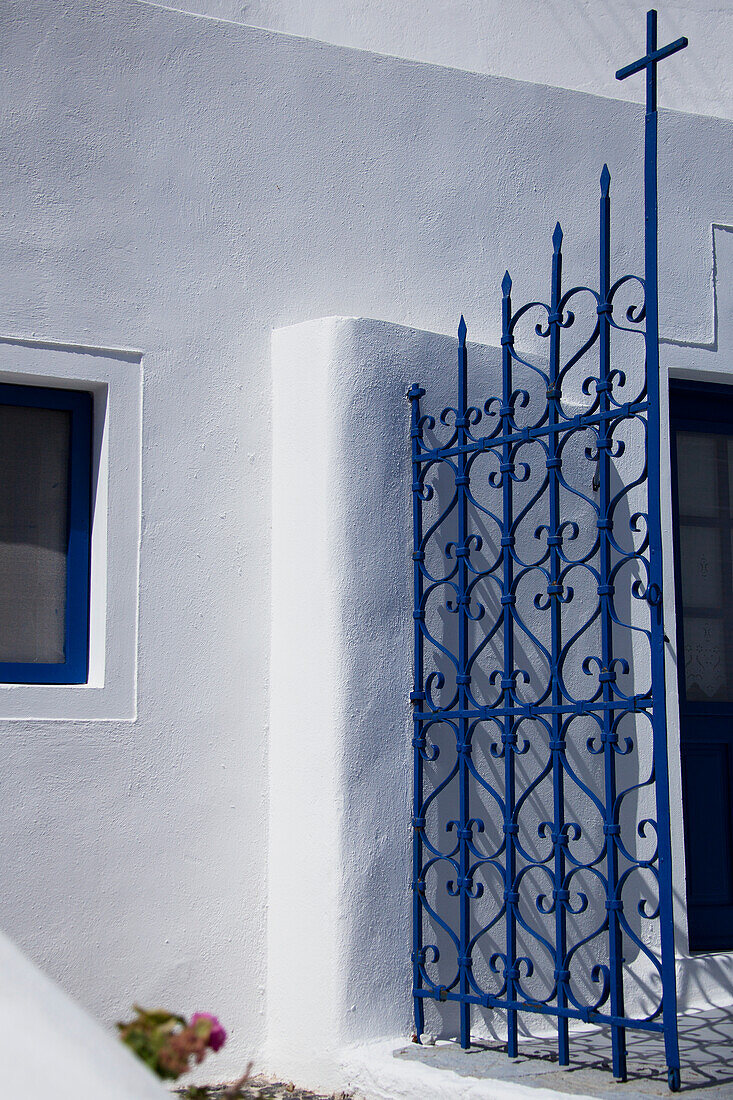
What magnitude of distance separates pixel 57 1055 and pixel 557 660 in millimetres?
2087

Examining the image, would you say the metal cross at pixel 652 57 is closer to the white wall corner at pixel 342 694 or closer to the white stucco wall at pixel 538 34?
the white wall corner at pixel 342 694

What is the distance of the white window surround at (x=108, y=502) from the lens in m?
4.02

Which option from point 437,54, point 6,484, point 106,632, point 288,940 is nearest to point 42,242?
point 6,484

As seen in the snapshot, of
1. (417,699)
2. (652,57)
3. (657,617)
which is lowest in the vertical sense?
(417,699)

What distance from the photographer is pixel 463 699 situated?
3980 millimetres

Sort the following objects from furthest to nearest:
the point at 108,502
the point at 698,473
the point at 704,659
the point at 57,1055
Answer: the point at 698,473 < the point at 704,659 < the point at 108,502 < the point at 57,1055

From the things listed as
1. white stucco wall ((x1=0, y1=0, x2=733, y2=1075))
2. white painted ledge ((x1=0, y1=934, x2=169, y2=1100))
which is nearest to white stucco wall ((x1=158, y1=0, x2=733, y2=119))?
white stucco wall ((x1=0, y1=0, x2=733, y2=1075))

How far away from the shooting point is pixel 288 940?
4047mm

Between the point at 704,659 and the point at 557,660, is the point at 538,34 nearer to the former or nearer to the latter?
the point at 704,659

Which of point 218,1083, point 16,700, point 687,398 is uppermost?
point 687,398

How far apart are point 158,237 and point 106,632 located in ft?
4.23

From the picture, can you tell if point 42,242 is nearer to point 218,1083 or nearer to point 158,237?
→ point 158,237

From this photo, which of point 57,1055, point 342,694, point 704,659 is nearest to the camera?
point 57,1055

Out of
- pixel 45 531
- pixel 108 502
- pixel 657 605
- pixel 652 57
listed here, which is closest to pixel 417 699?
pixel 657 605
